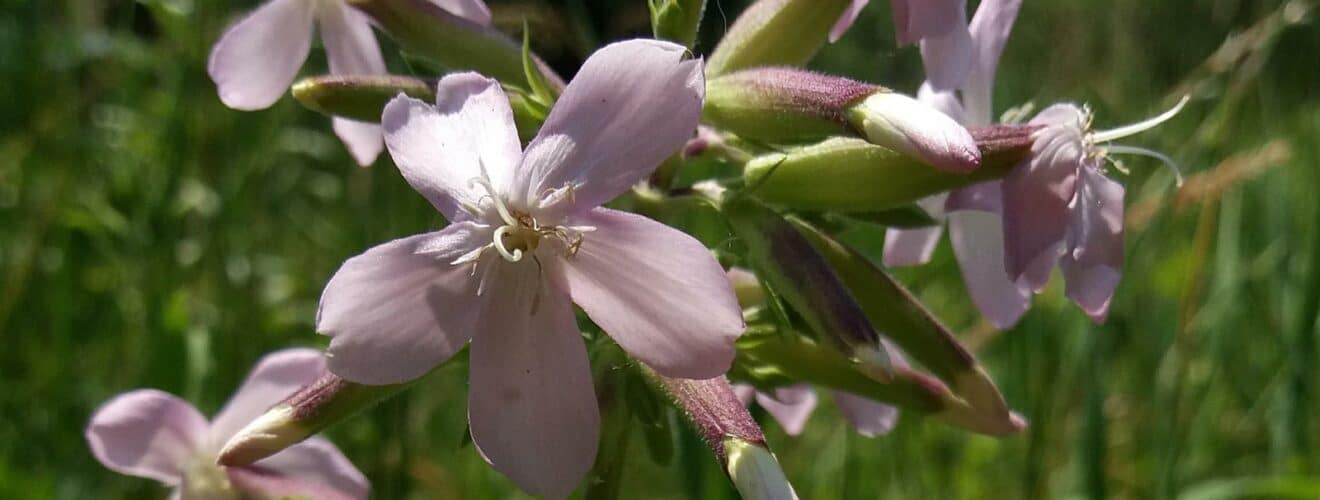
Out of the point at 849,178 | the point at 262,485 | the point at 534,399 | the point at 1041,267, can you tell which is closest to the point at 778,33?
the point at 849,178

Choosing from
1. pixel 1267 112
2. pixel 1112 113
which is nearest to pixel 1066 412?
pixel 1112 113

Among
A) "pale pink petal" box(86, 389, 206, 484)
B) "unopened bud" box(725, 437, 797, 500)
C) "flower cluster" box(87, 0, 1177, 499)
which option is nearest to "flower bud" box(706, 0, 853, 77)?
"flower cluster" box(87, 0, 1177, 499)

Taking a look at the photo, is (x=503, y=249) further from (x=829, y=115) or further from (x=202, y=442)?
(x=202, y=442)

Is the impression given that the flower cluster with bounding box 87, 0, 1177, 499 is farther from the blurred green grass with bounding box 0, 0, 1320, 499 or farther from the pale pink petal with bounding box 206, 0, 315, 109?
the blurred green grass with bounding box 0, 0, 1320, 499

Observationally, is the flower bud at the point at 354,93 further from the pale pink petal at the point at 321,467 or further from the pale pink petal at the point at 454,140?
the pale pink petal at the point at 321,467

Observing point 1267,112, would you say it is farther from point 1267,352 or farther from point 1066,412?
point 1066,412
